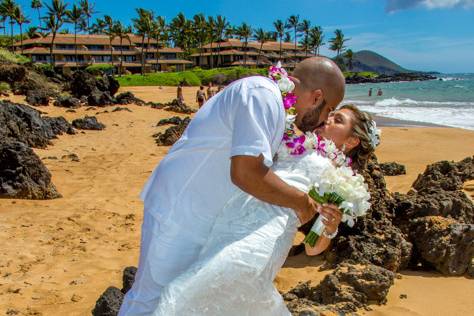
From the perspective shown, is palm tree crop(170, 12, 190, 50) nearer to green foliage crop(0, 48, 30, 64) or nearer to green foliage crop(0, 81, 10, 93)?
green foliage crop(0, 48, 30, 64)

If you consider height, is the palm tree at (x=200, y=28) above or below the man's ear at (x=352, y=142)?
above

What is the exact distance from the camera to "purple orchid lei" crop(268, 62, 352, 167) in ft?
6.75

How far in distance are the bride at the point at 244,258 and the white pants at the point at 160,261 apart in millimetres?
92

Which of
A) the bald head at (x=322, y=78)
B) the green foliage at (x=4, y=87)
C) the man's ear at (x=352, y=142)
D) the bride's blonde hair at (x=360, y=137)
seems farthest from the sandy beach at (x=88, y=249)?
the green foliage at (x=4, y=87)

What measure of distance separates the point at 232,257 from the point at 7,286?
3570 millimetres

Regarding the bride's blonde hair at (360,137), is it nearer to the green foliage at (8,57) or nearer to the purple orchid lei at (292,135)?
the purple orchid lei at (292,135)

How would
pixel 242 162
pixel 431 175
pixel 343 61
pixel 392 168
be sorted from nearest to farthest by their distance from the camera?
pixel 242 162 → pixel 431 175 → pixel 392 168 → pixel 343 61

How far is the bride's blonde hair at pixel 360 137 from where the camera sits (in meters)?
2.74

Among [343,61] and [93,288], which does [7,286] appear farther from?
[343,61]

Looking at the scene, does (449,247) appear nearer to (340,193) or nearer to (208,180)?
(340,193)

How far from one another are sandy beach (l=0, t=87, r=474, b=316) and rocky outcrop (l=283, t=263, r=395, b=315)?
0.12m

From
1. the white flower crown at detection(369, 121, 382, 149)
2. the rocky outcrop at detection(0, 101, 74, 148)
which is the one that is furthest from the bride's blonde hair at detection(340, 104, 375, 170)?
the rocky outcrop at detection(0, 101, 74, 148)

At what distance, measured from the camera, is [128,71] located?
252 feet

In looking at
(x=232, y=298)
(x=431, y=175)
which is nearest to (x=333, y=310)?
(x=232, y=298)
